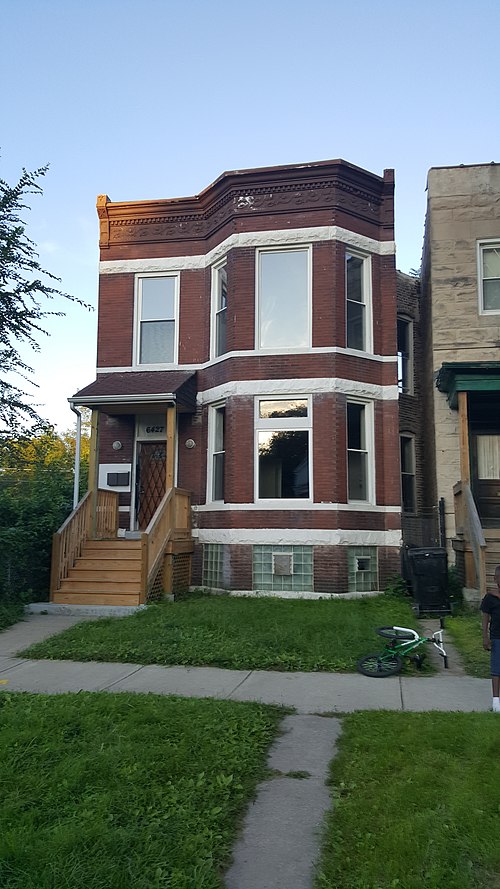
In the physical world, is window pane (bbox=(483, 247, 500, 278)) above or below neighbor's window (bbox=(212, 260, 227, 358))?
above

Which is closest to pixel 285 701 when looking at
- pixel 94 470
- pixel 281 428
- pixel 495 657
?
pixel 495 657

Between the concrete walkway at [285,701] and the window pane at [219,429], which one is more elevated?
the window pane at [219,429]

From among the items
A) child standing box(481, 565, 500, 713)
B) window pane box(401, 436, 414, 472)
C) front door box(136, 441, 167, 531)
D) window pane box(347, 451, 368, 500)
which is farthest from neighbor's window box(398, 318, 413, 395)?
child standing box(481, 565, 500, 713)

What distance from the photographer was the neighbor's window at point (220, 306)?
1538 cm

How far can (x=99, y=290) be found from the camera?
16484 mm

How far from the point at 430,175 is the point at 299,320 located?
473 centimetres

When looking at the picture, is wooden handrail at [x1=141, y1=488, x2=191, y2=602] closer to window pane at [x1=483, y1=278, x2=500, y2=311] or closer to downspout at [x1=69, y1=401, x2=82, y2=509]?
downspout at [x1=69, y1=401, x2=82, y2=509]

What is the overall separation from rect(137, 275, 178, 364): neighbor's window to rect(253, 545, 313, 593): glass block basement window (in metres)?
5.10

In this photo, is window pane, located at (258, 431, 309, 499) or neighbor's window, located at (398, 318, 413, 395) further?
neighbor's window, located at (398, 318, 413, 395)

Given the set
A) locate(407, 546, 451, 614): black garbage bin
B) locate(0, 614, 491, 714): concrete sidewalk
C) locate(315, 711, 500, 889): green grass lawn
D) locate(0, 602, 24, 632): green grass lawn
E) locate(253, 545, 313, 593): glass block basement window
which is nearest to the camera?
locate(315, 711, 500, 889): green grass lawn

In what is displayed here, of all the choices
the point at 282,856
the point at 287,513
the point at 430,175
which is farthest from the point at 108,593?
the point at 430,175

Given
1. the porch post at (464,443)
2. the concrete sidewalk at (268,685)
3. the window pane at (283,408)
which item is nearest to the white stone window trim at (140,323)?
the window pane at (283,408)

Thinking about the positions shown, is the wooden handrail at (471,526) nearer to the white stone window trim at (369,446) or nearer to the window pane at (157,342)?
the white stone window trim at (369,446)

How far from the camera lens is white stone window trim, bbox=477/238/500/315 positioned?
15.1 m
